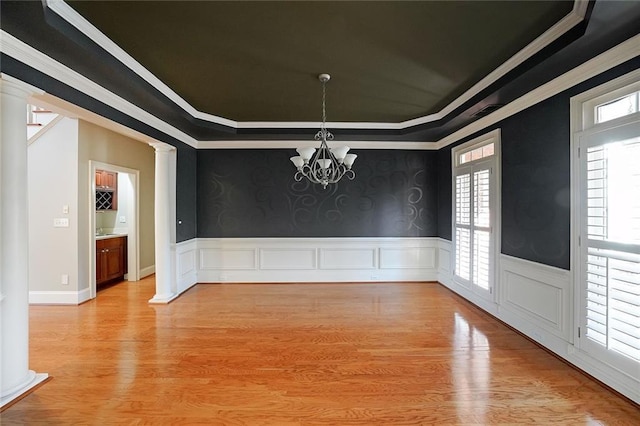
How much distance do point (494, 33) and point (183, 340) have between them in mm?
4018

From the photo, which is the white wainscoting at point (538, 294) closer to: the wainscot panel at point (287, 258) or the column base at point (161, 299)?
the wainscot panel at point (287, 258)

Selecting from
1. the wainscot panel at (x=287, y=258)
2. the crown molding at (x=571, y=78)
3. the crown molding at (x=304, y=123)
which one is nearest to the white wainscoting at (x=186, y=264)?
the wainscot panel at (x=287, y=258)

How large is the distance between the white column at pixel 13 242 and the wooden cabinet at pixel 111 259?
316 centimetres

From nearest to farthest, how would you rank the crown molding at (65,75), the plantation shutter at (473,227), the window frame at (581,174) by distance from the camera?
the crown molding at (65,75) → the window frame at (581,174) → the plantation shutter at (473,227)

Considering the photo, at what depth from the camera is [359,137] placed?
5.22 metres

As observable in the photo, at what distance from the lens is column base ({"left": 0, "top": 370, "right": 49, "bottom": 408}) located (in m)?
2.18

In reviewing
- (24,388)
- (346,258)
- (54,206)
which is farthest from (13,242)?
(346,258)

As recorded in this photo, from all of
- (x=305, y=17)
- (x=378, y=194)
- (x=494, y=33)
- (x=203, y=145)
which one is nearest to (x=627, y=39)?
(x=494, y=33)

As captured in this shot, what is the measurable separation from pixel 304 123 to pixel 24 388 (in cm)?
422

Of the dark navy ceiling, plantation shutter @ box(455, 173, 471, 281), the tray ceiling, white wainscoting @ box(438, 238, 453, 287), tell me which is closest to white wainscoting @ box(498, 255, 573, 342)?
plantation shutter @ box(455, 173, 471, 281)

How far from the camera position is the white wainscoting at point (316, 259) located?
18.5 ft

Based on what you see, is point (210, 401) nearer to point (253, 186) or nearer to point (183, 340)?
point (183, 340)

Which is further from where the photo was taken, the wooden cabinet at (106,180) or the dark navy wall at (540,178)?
the wooden cabinet at (106,180)

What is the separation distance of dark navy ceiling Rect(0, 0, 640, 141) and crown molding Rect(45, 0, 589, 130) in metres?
0.04
